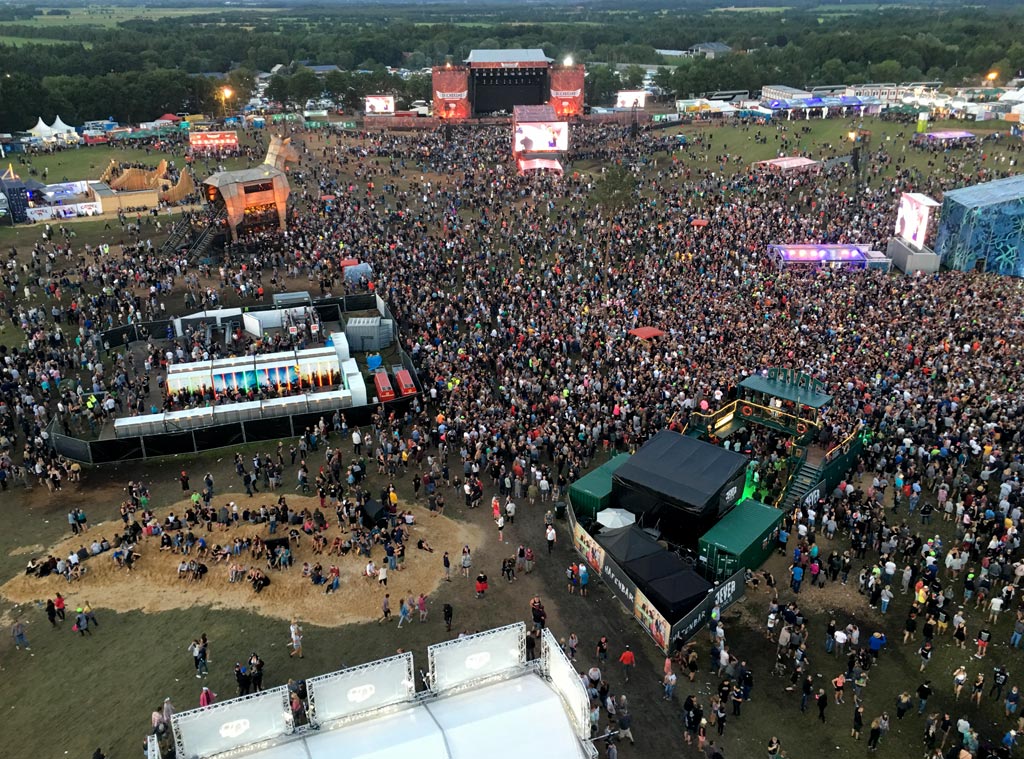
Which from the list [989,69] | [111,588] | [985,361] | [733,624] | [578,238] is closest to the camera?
[733,624]

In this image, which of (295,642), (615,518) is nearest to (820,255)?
(615,518)

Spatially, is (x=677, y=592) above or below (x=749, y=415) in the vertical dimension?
below

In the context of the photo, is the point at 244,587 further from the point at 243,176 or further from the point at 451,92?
the point at 451,92

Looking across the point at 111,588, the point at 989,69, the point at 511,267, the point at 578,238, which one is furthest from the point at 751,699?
the point at 989,69

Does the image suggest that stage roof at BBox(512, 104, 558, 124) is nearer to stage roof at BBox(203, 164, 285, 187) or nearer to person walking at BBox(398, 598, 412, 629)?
stage roof at BBox(203, 164, 285, 187)

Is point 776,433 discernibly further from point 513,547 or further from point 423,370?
point 423,370
